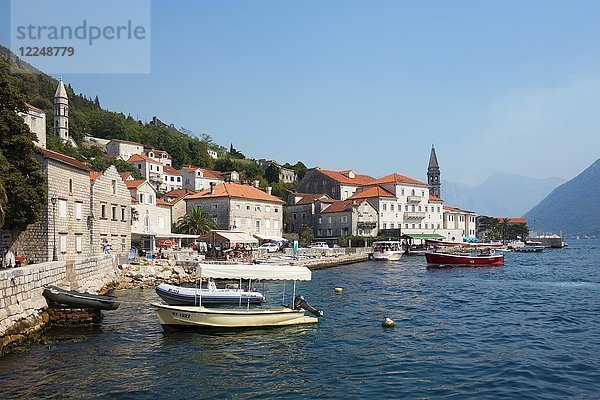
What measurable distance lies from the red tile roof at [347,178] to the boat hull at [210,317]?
259ft

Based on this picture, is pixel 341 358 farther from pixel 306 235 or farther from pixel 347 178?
pixel 347 178

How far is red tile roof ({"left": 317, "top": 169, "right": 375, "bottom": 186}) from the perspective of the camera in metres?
101

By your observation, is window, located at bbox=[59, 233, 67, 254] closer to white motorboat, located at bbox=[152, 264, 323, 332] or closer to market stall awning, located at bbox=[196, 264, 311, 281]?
market stall awning, located at bbox=[196, 264, 311, 281]

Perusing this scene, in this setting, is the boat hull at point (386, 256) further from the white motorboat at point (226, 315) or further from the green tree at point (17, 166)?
the green tree at point (17, 166)

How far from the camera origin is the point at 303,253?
61.6 meters

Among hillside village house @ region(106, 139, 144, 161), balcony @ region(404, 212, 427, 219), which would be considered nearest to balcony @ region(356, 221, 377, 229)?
balcony @ region(404, 212, 427, 219)

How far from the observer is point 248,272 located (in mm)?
23250

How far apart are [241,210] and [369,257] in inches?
757

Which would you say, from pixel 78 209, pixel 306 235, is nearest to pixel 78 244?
pixel 78 209

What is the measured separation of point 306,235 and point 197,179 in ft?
112

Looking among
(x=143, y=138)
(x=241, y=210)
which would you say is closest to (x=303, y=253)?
(x=241, y=210)

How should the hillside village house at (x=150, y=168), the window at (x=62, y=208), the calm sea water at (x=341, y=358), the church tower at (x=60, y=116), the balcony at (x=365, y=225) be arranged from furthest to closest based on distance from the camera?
1. the church tower at (x=60, y=116)
2. the hillside village house at (x=150, y=168)
3. the balcony at (x=365, y=225)
4. the window at (x=62, y=208)
5. the calm sea water at (x=341, y=358)

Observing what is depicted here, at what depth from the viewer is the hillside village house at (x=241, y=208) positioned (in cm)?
6700

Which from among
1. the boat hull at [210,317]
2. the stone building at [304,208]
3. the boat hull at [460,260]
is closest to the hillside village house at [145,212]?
the boat hull at [460,260]
